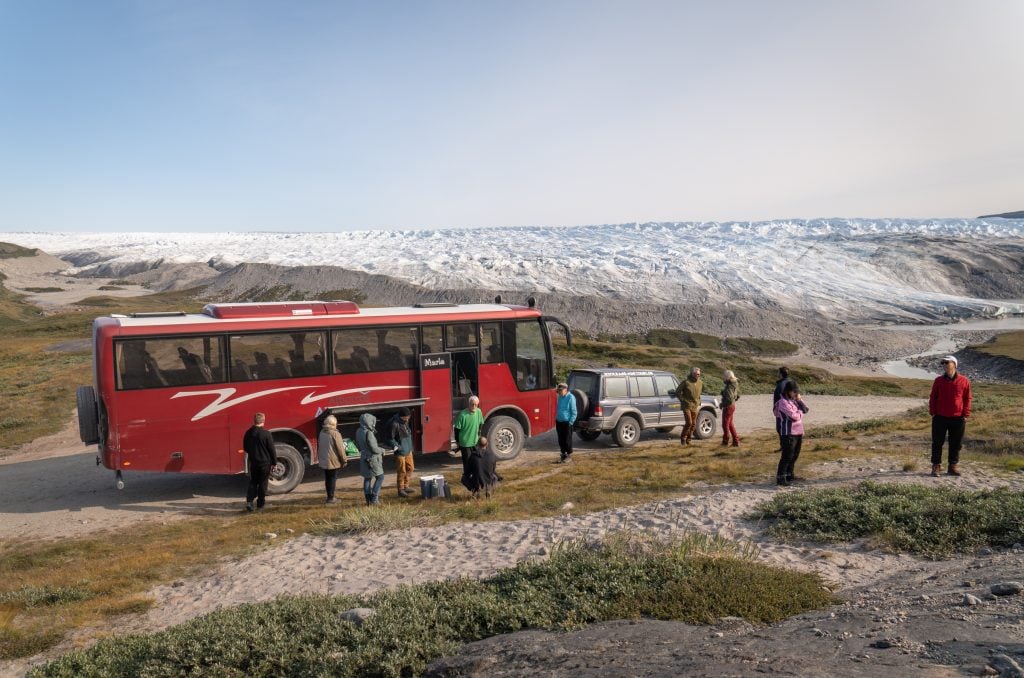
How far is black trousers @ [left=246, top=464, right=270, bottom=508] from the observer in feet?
44.2

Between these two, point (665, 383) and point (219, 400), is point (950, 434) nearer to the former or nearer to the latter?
point (665, 383)

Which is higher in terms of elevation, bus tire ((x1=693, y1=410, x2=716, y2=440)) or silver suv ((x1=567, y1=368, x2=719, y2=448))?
silver suv ((x1=567, y1=368, x2=719, y2=448))

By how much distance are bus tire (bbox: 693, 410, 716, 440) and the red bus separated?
16.7 feet

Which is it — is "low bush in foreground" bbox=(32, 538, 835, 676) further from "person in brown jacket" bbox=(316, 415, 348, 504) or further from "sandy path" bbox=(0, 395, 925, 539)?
"sandy path" bbox=(0, 395, 925, 539)

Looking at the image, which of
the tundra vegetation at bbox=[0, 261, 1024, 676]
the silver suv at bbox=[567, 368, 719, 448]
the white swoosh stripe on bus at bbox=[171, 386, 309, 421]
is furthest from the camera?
the silver suv at bbox=[567, 368, 719, 448]

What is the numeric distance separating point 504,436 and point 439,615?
1044 cm

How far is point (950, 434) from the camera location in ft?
42.2

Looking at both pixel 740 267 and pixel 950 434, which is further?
pixel 740 267

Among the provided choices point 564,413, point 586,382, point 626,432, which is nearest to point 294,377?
point 564,413

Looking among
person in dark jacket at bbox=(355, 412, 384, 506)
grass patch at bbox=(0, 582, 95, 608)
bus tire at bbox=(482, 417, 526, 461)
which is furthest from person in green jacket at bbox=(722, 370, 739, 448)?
grass patch at bbox=(0, 582, 95, 608)

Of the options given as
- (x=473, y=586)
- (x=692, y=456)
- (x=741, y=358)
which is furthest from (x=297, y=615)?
(x=741, y=358)

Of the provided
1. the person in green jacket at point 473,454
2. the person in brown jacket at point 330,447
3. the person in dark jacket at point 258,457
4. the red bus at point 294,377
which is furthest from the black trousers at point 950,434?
the person in dark jacket at point 258,457

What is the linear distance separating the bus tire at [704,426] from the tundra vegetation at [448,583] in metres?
2.18

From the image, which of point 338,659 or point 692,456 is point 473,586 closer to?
point 338,659
